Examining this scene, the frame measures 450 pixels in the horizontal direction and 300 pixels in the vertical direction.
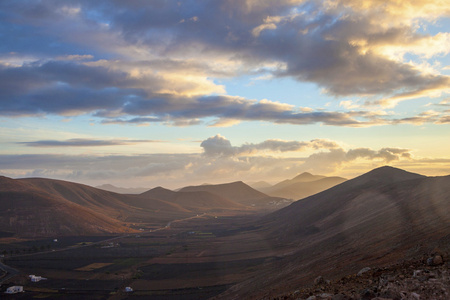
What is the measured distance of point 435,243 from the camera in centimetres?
3691

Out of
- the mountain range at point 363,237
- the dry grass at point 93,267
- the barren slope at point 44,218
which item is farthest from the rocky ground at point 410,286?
the barren slope at point 44,218

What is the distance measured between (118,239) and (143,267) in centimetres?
6553

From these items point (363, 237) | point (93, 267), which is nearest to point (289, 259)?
point (363, 237)

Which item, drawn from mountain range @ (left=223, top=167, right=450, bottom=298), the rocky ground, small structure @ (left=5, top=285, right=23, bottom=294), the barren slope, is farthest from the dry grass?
the rocky ground

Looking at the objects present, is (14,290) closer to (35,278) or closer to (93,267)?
(35,278)

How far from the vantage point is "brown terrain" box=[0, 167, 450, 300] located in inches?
1013

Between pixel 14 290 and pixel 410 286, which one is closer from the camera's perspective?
pixel 410 286

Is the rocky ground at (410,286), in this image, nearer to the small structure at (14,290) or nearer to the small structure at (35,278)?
the small structure at (14,290)

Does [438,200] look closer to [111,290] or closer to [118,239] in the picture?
[111,290]

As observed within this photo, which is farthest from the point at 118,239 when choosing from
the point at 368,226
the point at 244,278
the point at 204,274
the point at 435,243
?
the point at 435,243

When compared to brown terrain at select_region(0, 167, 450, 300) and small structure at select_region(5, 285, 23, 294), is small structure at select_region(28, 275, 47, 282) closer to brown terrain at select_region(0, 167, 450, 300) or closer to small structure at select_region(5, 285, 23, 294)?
brown terrain at select_region(0, 167, 450, 300)

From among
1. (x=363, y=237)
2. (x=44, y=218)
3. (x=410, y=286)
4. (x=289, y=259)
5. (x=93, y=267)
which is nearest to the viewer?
(x=410, y=286)

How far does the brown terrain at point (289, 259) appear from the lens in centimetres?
2573

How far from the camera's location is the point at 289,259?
77.0 metres
